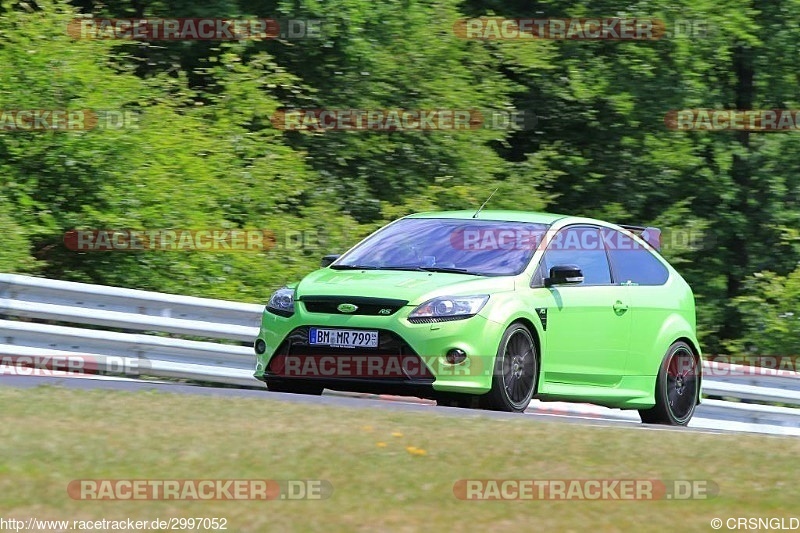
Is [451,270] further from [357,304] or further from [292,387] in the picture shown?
[292,387]

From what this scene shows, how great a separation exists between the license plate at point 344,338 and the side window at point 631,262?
2.55 meters

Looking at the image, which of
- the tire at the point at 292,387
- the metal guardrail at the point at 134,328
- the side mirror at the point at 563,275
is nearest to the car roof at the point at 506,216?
the side mirror at the point at 563,275

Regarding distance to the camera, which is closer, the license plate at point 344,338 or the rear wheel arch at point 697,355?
the license plate at point 344,338

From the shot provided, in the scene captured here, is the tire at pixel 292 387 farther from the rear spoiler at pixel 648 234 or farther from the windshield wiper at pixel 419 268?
the rear spoiler at pixel 648 234

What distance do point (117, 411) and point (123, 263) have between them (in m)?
8.05

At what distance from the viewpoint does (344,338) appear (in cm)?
1026

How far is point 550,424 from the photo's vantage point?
9.33 meters

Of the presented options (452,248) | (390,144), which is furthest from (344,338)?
(390,144)

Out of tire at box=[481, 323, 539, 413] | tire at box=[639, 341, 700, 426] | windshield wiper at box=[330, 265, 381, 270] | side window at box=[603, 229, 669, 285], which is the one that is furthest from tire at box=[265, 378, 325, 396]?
tire at box=[639, 341, 700, 426]

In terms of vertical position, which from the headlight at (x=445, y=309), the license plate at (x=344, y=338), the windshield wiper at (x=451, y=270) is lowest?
the license plate at (x=344, y=338)

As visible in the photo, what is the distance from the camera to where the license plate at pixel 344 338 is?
10188 mm

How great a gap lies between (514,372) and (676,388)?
2.44 meters

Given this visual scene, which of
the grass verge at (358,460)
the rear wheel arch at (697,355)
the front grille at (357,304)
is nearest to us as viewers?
the grass verge at (358,460)

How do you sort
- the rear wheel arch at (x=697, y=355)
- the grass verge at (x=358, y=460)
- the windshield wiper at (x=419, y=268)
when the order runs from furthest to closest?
1. the rear wheel arch at (x=697, y=355)
2. the windshield wiper at (x=419, y=268)
3. the grass verge at (x=358, y=460)
